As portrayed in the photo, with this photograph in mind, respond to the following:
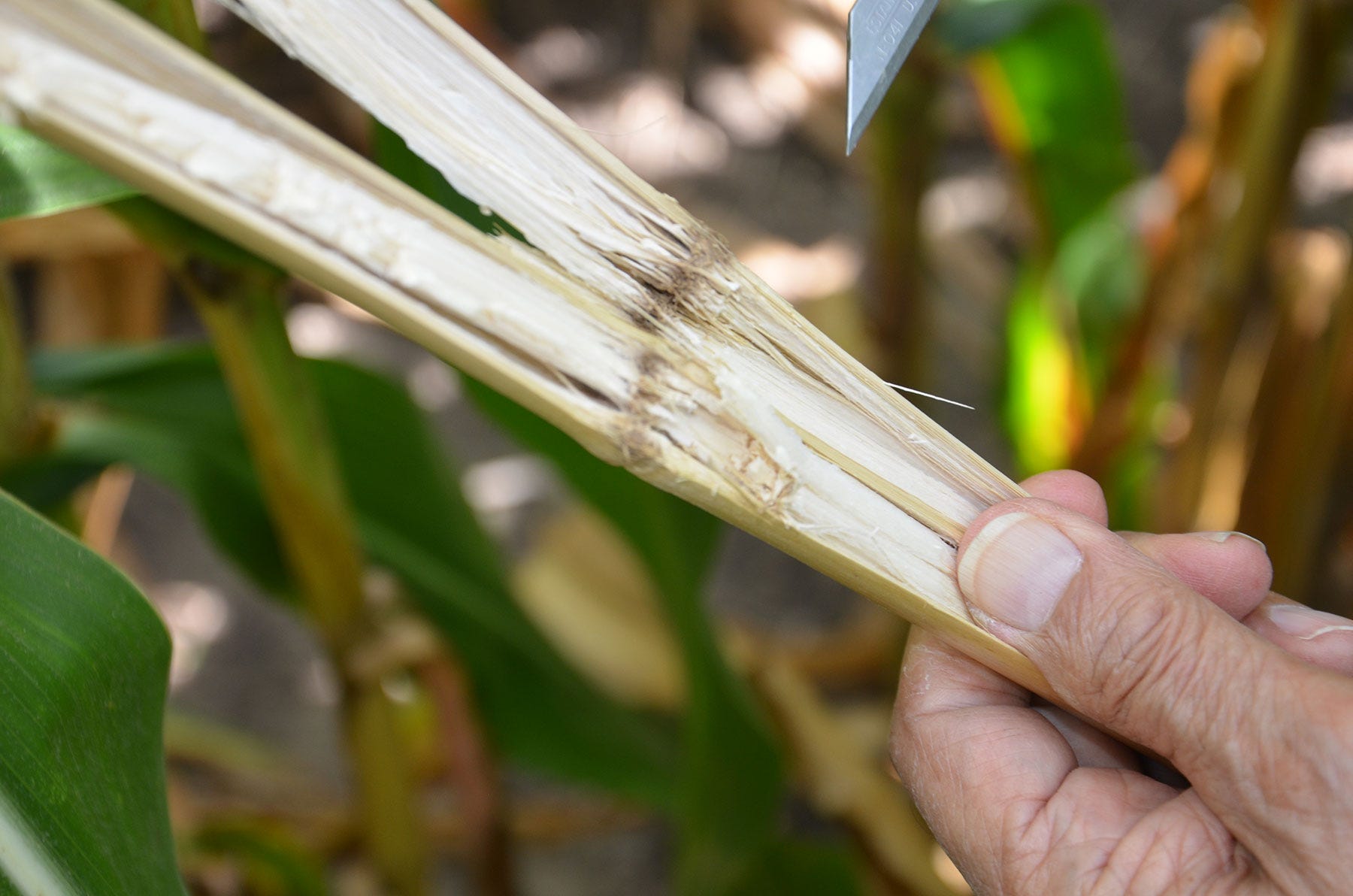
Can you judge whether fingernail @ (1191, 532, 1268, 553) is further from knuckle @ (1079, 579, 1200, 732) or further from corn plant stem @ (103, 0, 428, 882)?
corn plant stem @ (103, 0, 428, 882)

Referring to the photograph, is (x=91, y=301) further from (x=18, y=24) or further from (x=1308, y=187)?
(x=1308, y=187)

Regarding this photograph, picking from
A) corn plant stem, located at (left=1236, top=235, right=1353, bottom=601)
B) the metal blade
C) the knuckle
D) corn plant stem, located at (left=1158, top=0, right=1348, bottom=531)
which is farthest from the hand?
corn plant stem, located at (left=1158, top=0, right=1348, bottom=531)

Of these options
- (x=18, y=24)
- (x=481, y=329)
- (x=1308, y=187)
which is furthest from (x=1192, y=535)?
(x=1308, y=187)

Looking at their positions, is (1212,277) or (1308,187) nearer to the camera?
(1212,277)

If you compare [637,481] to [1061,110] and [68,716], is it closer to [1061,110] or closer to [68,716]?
[68,716]

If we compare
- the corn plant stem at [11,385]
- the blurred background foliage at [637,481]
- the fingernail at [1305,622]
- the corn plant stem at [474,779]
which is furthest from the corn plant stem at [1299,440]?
the corn plant stem at [11,385]

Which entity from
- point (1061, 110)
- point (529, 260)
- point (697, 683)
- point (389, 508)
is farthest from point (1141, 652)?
point (1061, 110)
